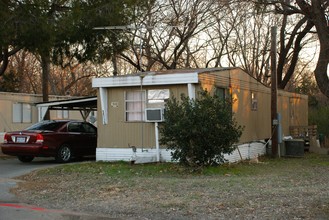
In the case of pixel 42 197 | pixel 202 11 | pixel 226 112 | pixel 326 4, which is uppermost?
pixel 202 11

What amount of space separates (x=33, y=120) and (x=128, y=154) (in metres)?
15.0

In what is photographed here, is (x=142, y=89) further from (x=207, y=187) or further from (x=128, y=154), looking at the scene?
(x=207, y=187)

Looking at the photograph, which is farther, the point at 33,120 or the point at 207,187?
the point at 33,120

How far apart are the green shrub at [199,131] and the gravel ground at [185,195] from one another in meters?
0.85

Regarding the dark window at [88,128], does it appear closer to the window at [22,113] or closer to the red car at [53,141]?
the red car at [53,141]

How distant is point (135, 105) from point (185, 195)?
7.09m

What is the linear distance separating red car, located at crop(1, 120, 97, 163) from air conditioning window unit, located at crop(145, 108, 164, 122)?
3.27 metres

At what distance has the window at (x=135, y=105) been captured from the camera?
52.3ft

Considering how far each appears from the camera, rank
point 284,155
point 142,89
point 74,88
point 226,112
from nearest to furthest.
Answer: point 226,112 < point 142,89 < point 284,155 < point 74,88

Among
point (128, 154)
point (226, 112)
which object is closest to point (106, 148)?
point (128, 154)

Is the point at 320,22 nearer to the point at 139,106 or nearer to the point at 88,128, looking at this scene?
the point at 139,106

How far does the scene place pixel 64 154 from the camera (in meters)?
16.6

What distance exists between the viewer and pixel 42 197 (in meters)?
9.70

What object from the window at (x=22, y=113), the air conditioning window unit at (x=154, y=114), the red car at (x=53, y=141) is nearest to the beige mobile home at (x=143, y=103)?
the air conditioning window unit at (x=154, y=114)
